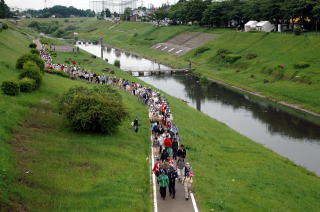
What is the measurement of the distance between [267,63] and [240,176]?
43.5m

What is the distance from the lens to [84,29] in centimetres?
18362

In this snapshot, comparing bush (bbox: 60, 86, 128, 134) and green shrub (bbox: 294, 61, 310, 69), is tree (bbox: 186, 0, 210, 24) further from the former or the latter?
bush (bbox: 60, 86, 128, 134)

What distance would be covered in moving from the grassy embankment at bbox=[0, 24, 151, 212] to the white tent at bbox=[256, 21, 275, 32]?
6499cm

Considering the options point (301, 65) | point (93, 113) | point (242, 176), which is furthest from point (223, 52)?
point (93, 113)

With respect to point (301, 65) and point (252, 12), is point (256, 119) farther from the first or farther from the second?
point (252, 12)

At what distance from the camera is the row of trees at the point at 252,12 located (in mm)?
72250

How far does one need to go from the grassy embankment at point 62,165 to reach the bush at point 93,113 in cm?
66

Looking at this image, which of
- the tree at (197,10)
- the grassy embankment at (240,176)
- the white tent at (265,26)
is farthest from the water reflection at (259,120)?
the tree at (197,10)

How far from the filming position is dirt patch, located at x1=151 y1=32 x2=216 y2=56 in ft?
305

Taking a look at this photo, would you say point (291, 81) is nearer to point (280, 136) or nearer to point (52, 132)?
point (280, 136)

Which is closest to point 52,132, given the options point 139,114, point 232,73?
point 139,114

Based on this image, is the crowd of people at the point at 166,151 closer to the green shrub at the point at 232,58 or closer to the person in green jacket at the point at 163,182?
the person in green jacket at the point at 163,182

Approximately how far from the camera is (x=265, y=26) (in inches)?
3413

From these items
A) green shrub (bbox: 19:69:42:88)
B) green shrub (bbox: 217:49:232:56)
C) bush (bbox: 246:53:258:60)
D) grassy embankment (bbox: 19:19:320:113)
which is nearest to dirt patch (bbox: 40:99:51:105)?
green shrub (bbox: 19:69:42:88)
